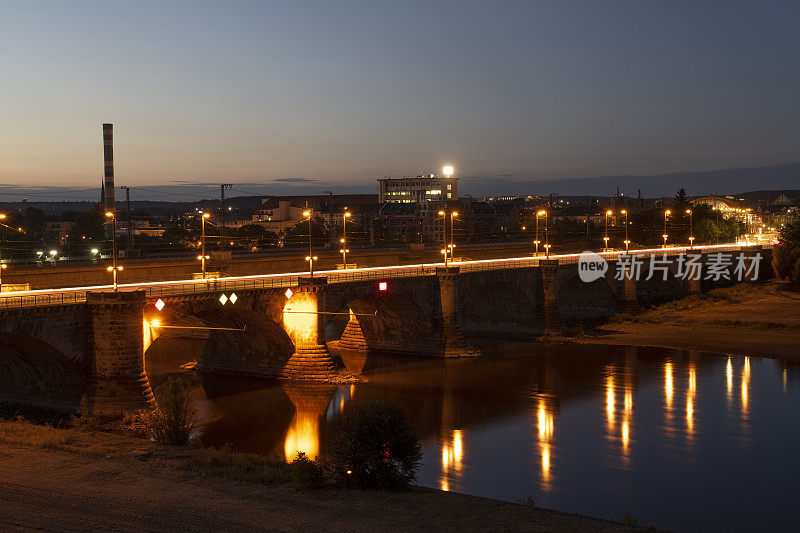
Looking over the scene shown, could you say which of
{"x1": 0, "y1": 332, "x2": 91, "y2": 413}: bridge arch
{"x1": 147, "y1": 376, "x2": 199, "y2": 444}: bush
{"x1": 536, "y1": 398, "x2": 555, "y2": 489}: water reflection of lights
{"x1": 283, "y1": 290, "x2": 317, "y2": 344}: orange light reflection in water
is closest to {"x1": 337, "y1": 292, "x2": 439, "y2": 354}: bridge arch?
{"x1": 283, "y1": 290, "x2": 317, "y2": 344}: orange light reflection in water

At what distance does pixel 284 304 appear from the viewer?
180 feet

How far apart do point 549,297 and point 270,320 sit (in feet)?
107

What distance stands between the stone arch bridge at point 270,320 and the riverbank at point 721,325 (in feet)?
18.8

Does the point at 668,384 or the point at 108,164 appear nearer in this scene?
the point at 668,384

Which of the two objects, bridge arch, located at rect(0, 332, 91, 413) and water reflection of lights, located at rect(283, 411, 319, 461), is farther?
bridge arch, located at rect(0, 332, 91, 413)

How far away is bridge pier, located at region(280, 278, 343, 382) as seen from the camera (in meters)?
55.0

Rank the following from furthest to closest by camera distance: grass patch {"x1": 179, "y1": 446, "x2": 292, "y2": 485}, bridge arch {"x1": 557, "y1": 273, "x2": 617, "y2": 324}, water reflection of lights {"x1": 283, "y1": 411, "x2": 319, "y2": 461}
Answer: bridge arch {"x1": 557, "y1": 273, "x2": 617, "y2": 324} → water reflection of lights {"x1": 283, "y1": 411, "x2": 319, "y2": 461} → grass patch {"x1": 179, "y1": 446, "x2": 292, "y2": 485}

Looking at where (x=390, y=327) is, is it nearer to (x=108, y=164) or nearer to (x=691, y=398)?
(x=691, y=398)

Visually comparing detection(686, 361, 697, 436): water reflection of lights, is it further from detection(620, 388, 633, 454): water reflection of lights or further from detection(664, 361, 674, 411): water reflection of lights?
detection(620, 388, 633, 454): water reflection of lights

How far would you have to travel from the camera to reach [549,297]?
78.1 metres

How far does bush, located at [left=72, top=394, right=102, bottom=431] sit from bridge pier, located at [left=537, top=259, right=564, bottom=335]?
4599 cm

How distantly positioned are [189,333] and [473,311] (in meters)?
27.3

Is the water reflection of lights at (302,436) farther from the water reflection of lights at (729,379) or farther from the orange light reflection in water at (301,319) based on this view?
the water reflection of lights at (729,379)

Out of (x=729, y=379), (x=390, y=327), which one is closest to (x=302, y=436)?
(x=390, y=327)
